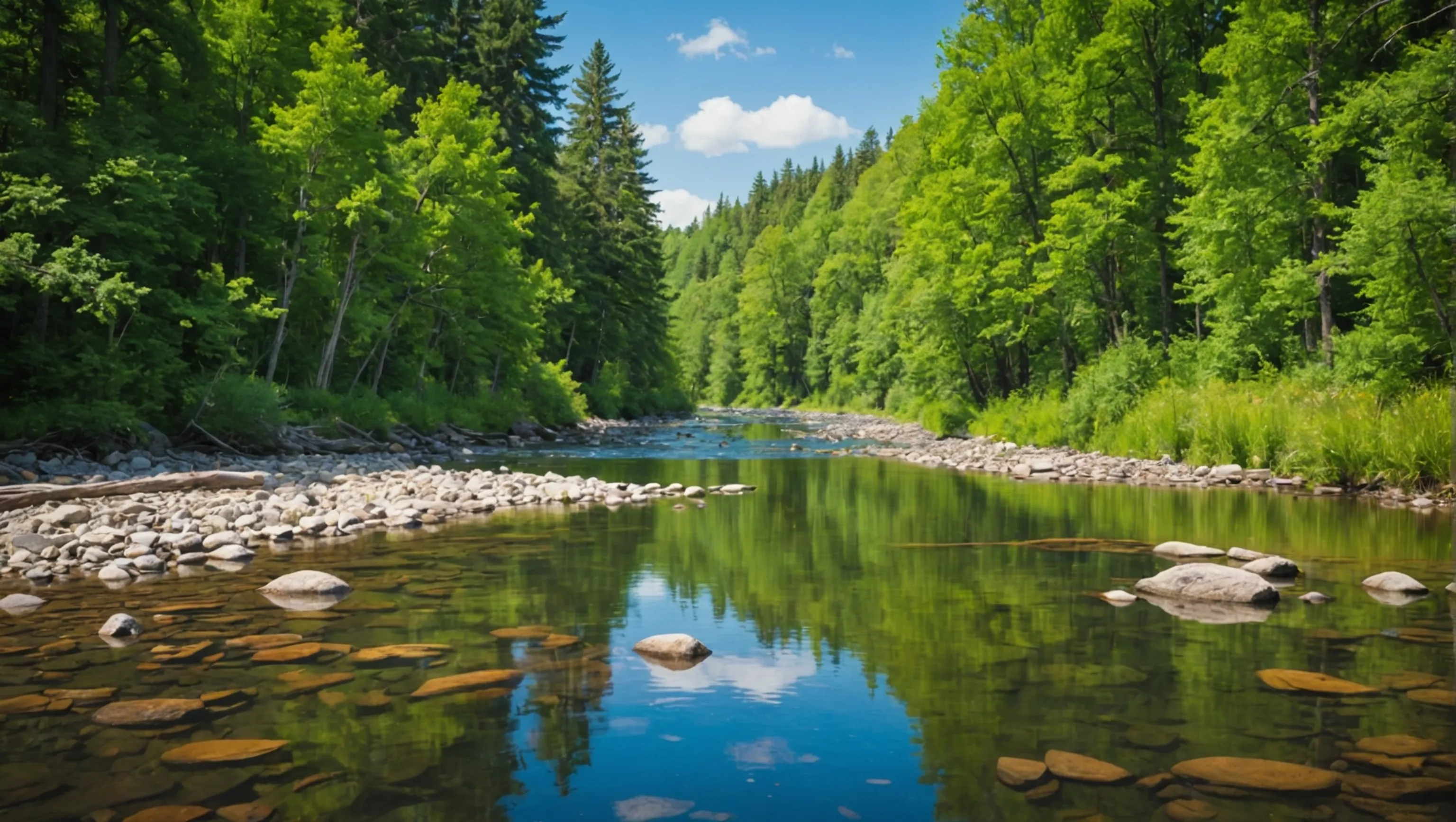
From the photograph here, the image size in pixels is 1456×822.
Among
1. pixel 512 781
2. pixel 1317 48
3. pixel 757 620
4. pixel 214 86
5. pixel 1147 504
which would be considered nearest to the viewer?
pixel 512 781

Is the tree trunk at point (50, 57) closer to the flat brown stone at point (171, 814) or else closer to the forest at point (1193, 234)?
the flat brown stone at point (171, 814)

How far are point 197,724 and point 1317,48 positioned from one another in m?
20.2

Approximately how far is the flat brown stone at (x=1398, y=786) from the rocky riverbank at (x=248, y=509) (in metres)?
8.67

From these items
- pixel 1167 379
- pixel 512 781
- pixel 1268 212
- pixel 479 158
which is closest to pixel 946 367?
pixel 1167 379

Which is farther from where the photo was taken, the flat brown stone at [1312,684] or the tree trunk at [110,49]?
the tree trunk at [110,49]

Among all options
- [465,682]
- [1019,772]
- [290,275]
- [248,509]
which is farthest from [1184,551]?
[290,275]

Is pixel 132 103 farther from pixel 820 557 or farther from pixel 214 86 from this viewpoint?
pixel 820 557

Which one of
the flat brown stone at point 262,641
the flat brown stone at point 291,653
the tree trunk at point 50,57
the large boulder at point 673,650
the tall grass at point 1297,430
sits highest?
the tree trunk at point 50,57

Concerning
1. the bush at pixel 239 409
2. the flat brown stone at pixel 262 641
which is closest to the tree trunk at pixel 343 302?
the bush at pixel 239 409

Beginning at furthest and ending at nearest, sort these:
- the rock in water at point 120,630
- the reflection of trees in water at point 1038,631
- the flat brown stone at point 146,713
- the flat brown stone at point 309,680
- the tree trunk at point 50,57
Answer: the tree trunk at point 50,57
the rock in water at point 120,630
the flat brown stone at point 309,680
the flat brown stone at point 146,713
the reflection of trees in water at point 1038,631

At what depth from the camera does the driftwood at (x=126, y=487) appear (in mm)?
9906

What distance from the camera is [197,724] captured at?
425cm

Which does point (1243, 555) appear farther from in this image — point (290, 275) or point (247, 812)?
point (290, 275)

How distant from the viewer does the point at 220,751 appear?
3.93 meters
